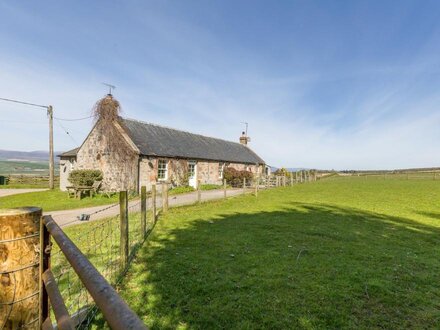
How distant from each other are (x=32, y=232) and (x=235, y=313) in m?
3.14

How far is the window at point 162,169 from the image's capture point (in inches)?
914

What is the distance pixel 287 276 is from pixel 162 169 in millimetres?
18987

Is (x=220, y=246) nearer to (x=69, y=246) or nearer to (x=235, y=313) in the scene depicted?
(x=235, y=313)

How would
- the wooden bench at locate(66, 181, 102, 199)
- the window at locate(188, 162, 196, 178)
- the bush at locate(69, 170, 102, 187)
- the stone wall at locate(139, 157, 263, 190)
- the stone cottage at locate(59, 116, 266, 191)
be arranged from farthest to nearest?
the window at locate(188, 162, 196, 178) < the stone wall at locate(139, 157, 263, 190) < the stone cottage at locate(59, 116, 266, 191) < the bush at locate(69, 170, 102, 187) < the wooden bench at locate(66, 181, 102, 199)

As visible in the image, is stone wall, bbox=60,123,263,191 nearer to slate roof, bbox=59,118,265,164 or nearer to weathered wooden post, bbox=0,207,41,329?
slate roof, bbox=59,118,265,164

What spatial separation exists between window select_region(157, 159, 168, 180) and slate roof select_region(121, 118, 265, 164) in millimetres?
688

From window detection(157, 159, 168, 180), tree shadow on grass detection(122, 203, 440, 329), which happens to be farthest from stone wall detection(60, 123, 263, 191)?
tree shadow on grass detection(122, 203, 440, 329)

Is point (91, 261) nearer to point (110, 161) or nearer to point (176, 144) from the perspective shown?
point (110, 161)

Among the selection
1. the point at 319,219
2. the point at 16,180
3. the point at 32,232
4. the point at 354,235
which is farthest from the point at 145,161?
the point at 16,180

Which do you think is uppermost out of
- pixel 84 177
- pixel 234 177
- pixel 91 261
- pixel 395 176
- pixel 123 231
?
pixel 84 177

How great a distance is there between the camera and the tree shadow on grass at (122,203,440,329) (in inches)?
163

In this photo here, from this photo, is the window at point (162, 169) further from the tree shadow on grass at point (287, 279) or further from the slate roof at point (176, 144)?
the tree shadow on grass at point (287, 279)

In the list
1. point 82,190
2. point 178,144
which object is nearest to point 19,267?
point 82,190

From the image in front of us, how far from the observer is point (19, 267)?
2068mm
